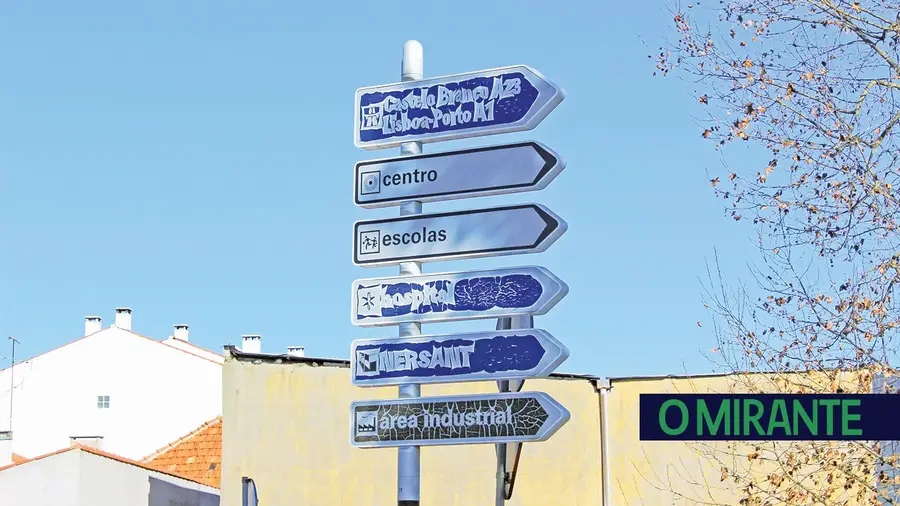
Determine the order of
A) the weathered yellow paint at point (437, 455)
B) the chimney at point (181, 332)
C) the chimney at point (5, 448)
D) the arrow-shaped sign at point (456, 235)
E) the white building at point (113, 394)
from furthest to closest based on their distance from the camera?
the chimney at point (181, 332), the white building at point (113, 394), the chimney at point (5, 448), the weathered yellow paint at point (437, 455), the arrow-shaped sign at point (456, 235)

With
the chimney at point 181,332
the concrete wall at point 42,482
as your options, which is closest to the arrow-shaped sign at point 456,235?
the concrete wall at point 42,482

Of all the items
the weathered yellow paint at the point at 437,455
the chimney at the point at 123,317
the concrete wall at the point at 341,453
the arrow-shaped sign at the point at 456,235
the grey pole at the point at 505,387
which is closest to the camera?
the arrow-shaped sign at the point at 456,235

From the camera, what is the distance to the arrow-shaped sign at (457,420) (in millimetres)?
9445

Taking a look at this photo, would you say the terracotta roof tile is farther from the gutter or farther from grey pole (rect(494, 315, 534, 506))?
grey pole (rect(494, 315, 534, 506))

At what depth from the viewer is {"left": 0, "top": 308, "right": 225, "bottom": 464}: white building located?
4134 cm

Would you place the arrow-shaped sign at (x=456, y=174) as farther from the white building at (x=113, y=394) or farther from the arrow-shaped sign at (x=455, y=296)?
the white building at (x=113, y=394)

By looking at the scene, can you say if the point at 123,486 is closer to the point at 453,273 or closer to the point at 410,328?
the point at 410,328

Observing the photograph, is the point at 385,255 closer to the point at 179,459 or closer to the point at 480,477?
the point at 480,477

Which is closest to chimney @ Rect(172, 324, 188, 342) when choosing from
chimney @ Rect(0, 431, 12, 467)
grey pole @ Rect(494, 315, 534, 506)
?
chimney @ Rect(0, 431, 12, 467)

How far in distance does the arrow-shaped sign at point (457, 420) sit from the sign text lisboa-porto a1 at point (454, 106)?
6.96ft

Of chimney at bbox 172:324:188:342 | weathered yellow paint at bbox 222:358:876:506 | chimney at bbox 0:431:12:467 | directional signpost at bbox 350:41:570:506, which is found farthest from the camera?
chimney at bbox 172:324:188:342

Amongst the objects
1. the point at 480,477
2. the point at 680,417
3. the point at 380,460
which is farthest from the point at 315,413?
the point at 680,417

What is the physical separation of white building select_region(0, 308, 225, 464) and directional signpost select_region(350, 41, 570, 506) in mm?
32027

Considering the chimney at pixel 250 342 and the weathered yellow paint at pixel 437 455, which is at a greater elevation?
the chimney at pixel 250 342
